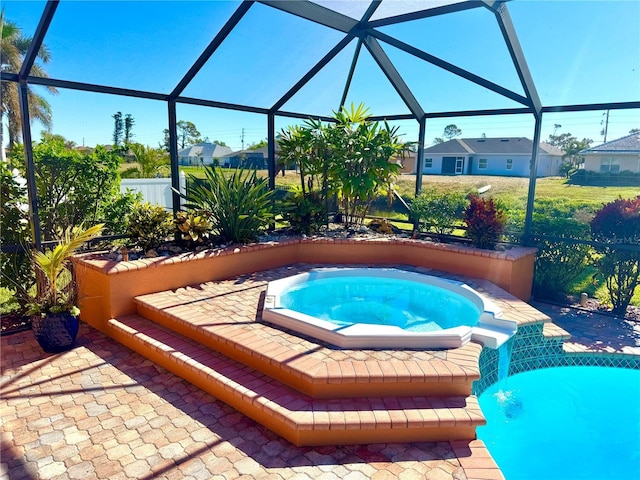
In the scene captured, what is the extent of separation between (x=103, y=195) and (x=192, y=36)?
Result: 9.75 feet

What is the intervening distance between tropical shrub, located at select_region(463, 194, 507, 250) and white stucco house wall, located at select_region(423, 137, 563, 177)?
115 centimetres

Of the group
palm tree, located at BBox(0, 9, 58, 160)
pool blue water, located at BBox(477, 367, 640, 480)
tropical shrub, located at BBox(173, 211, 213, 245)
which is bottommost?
pool blue water, located at BBox(477, 367, 640, 480)

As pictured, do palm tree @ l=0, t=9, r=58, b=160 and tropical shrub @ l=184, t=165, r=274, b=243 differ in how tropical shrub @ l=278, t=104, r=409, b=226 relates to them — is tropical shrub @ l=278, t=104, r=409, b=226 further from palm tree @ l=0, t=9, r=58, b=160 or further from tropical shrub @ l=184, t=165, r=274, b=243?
palm tree @ l=0, t=9, r=58, b=160

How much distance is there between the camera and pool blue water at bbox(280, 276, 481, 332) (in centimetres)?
604

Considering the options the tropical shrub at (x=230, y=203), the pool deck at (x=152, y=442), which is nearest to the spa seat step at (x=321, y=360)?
the pool deck at (x=152, y=442)

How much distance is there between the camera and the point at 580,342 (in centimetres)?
575

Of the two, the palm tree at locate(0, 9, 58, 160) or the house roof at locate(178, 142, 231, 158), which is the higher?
the palm tree at locate(0, 9, 58, 160)

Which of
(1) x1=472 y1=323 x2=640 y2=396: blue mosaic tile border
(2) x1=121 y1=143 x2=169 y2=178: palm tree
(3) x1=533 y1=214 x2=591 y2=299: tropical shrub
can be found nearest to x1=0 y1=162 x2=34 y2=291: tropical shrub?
(1) x1=472 y1=323 x2=640 y2=396: blue mosaic tile border

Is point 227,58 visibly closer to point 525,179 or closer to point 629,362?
point 525,179

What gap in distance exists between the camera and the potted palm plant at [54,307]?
5004 mm

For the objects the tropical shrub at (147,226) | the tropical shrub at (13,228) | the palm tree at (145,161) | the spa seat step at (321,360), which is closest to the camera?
the spa seat step at (321,360)

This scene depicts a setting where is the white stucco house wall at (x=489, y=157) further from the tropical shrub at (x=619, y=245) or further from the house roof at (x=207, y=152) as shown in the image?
the house roof at (x=207, y=152)

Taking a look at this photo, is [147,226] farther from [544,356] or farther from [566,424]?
[566,424]

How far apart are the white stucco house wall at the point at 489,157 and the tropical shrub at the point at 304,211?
10.5 feet
